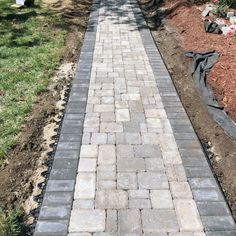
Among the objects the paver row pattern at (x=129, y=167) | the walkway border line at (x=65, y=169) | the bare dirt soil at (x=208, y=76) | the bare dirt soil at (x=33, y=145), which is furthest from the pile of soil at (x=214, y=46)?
the bare dirt soil at (x=33, y=145)

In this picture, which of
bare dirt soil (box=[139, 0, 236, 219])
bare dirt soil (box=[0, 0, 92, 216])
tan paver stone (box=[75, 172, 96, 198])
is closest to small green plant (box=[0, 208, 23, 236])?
bare dirt soil (box=[0, 0, 92, 216])

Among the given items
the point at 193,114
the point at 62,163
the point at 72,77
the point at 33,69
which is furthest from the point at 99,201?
the point at 33,69

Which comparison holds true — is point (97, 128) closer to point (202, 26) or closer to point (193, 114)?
point (193, 114)

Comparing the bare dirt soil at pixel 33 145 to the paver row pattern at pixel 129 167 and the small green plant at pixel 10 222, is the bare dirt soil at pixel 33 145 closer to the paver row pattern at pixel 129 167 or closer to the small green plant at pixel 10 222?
the small green plant at pixel 10 222

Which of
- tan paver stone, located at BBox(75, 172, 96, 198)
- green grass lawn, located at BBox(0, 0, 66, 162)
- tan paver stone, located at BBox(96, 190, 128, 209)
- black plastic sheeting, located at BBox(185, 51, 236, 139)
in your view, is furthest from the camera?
green grass lawn, located at BBox(0, 0, 66, 162)

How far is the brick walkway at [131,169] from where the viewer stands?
3.76 meters

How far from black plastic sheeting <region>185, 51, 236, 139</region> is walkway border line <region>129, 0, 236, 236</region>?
49cm

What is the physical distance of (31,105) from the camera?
19.8 ft

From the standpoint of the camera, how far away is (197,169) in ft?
14.8

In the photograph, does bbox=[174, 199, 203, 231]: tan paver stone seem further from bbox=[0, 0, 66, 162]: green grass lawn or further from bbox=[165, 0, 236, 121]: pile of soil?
bbox=[0, 0, 66, 162]: green grass lawn

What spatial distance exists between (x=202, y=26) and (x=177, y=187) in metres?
6.28

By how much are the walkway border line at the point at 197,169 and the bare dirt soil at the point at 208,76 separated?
0.15 m

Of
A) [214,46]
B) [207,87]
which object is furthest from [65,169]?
[214,46]

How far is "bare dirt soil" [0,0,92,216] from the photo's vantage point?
4219 millimetres
